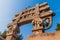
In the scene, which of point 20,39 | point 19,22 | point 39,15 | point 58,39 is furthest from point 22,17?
point 20,39

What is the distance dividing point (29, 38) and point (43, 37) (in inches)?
32.4

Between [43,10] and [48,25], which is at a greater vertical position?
[43,10]

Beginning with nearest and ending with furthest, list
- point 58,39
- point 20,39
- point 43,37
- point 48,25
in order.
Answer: point 58,39
point 43,37
point 48,25
point 20,39

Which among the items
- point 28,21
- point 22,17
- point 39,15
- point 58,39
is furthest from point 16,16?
point 58,39

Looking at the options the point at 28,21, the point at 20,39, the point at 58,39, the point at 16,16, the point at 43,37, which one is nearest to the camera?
the point at 58,39

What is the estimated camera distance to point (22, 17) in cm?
1022

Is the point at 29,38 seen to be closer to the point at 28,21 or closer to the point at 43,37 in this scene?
the point at 43,37

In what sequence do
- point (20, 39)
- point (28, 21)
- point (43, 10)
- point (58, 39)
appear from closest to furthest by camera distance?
point (58, 39), point (43, 10), point (28, 21), point (20, 39)

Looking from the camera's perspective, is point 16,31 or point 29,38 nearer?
point 29,38

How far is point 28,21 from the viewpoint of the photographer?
31.8 ft

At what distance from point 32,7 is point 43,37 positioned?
263 cm

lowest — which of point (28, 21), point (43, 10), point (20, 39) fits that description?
point (20, 39)

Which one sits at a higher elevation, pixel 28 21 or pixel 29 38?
pixel 28 21

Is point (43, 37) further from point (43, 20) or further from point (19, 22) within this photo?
point (19, 22)
